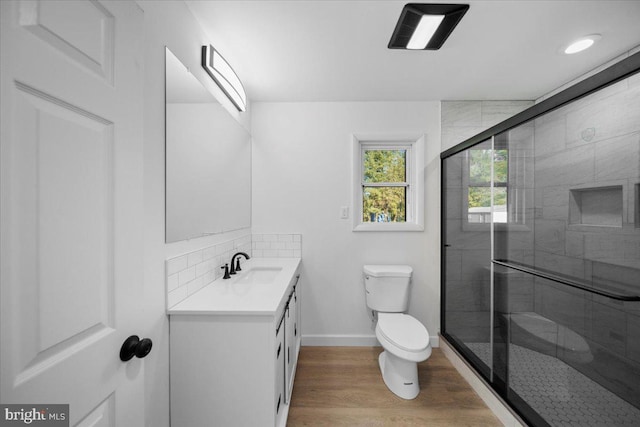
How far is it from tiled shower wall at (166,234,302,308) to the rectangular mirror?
4.9 inches

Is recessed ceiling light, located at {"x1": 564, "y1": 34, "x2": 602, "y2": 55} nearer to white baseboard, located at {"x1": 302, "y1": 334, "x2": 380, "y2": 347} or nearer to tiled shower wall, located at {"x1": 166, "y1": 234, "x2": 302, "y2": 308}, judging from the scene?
tiled shower wall, located at {"x1": 166, "y1": 234, "x2": 302, "y2": 308}

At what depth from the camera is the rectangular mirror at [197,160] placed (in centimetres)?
127

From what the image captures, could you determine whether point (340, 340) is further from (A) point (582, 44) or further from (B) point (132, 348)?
(A) point (582, 44)

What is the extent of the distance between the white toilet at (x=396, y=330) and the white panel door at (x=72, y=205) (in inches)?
60.4

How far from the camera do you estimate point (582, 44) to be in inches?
67.4

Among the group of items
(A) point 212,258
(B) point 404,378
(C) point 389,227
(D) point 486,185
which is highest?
(D) point 486,185

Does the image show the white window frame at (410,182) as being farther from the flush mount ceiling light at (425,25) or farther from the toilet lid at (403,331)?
the flush mount ceiling light at (425,25)

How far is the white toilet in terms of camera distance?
5.98ft

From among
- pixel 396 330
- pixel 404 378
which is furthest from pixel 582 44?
pixel 404 378

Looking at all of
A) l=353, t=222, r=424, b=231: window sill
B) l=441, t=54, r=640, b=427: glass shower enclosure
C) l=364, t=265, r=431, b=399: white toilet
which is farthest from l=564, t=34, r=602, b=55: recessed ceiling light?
l=364, t=265, r=431, b=399: white toilet

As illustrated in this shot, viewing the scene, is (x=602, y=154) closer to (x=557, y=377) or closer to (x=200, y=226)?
(x=557, y=377)

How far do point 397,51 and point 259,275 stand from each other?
188 cm

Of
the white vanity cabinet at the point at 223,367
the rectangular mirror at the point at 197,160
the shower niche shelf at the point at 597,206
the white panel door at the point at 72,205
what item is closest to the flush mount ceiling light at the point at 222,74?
the rectangular mirror at the point at 197,160

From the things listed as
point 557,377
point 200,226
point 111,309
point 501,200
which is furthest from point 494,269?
point 111,309
